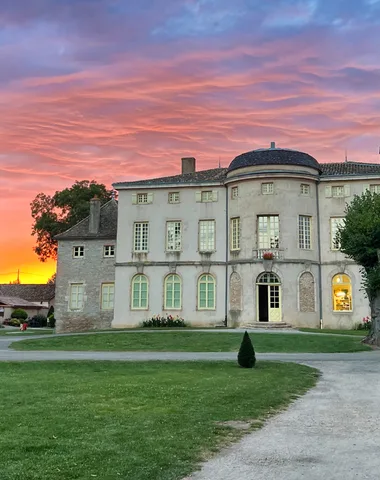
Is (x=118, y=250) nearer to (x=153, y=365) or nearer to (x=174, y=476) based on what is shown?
(x=153, y=365)

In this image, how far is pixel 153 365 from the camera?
16.5 metres

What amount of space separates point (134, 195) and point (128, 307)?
8262mm

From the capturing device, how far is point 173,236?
3838 centimetres

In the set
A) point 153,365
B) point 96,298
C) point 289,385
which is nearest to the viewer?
point 289,385

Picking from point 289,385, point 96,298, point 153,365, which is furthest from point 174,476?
point 96,298

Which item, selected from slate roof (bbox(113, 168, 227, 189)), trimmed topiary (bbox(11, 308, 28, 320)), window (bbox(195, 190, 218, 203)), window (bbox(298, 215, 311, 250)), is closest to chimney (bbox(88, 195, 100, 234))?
slate roof (bbox(113, 168, 227, 189))

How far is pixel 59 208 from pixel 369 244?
3797 centimetres

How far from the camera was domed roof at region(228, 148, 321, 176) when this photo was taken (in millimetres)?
35594

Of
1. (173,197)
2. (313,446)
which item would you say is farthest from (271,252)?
(313,446)

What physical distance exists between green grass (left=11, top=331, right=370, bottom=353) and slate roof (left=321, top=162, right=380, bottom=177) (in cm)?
1357

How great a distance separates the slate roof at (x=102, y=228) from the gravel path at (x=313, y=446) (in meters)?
31.9

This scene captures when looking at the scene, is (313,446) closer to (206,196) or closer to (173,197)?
(206,196)

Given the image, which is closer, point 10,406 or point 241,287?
point 10,406

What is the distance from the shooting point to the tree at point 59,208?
53812 millimetres
